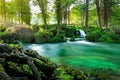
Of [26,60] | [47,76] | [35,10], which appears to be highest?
[35,10]

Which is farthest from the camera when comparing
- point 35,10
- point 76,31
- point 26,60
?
point 35,10

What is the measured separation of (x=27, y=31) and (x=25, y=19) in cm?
2793

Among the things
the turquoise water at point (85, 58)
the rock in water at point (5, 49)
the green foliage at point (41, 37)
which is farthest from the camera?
the green foliage at point (41, 37)

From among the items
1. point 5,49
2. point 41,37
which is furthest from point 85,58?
point 41,37

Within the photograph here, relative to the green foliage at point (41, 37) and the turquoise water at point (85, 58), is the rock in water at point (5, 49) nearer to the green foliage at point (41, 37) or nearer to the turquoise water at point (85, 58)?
the turquoise water at point (85, 58)

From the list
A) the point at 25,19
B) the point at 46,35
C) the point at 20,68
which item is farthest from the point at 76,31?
the point at 20,68

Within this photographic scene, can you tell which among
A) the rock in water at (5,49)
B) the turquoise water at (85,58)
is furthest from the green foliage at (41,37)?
the rock in water at (5,49)

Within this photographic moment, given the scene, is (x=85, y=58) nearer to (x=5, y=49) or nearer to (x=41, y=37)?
(x=5, y=49)

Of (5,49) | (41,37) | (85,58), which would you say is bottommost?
(85,58)

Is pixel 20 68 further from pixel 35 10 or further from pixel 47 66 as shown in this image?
pixel 35 10

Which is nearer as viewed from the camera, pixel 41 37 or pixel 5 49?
pixel 5 49

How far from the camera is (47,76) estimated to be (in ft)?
23.8

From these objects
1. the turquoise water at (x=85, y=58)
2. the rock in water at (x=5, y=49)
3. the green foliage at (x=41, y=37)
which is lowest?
the turquoise water at (x=85, y=58)

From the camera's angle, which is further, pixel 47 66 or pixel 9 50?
pixel 47 66
